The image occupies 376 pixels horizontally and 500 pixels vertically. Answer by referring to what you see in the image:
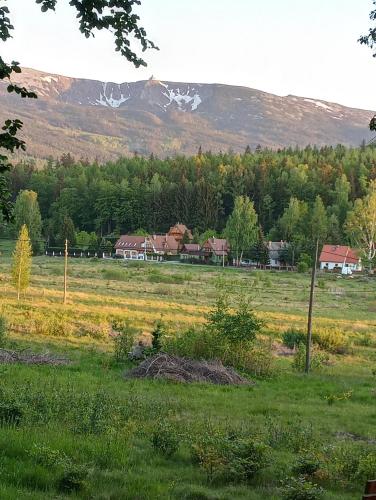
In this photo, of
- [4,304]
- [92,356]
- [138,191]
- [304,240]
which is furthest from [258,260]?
[92,356]

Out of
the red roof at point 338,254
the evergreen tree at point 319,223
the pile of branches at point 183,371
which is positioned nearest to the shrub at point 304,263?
the red roof at point 338,254

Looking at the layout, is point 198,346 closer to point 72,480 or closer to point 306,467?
point 306,467

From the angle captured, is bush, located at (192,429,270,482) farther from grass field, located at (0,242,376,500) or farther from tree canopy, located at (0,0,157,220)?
tree canopy, located at (0,0,157,220)

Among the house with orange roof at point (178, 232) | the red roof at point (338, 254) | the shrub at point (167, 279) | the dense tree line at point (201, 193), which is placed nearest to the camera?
the shrub at point (167, 279)

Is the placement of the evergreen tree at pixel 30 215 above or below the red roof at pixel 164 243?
above

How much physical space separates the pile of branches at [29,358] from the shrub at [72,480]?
1291 cm

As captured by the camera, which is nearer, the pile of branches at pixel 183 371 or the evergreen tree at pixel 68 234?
the pile of branches at pixel 183 371

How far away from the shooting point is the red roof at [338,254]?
9021cm

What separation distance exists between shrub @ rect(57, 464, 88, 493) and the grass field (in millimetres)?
13

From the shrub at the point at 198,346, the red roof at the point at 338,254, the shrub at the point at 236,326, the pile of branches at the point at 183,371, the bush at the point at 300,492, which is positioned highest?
the red roof at the point at 338,254

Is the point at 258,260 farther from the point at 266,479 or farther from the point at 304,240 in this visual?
the point at 266,479

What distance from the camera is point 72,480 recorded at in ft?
20.8

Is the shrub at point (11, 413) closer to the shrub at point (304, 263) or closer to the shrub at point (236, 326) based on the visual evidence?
the shrub at point (236, 326)

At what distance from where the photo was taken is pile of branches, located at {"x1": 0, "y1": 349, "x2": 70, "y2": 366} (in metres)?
18.9
